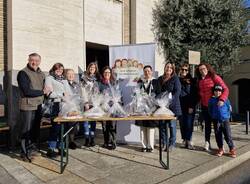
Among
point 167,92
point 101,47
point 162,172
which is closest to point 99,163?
point 162,172

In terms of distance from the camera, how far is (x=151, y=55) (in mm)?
7289

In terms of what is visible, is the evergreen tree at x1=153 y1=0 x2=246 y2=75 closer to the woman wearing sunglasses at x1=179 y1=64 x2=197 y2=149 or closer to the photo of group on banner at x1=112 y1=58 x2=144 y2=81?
the photo of group on banner at x1=112 y1=58 x2=144 y2=81

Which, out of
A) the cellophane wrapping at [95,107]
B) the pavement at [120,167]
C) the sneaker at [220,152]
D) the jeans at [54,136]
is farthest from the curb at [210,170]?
the jeans at [54,136]

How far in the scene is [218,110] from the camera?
6453 millimetres

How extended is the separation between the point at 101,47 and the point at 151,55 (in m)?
3.94

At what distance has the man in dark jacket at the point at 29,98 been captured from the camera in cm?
574

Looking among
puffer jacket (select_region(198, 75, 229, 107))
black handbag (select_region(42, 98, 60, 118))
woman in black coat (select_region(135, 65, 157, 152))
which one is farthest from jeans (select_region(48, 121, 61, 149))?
puffer jacket (select_region(198, 75, 229, 107))

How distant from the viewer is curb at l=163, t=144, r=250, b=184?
506 centimetres

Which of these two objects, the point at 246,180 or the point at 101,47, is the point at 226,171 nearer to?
the point at 246,180

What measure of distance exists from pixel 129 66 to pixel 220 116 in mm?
2277

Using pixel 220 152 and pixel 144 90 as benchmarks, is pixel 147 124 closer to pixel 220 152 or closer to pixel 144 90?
pixel 144 90

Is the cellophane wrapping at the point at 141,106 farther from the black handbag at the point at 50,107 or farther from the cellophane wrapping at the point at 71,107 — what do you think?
the black handbag at the point at 50,107

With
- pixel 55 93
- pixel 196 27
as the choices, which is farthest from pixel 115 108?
pixel 196 27

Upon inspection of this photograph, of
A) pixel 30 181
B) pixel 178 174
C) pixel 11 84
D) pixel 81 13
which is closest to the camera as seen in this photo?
pixel 30 181
